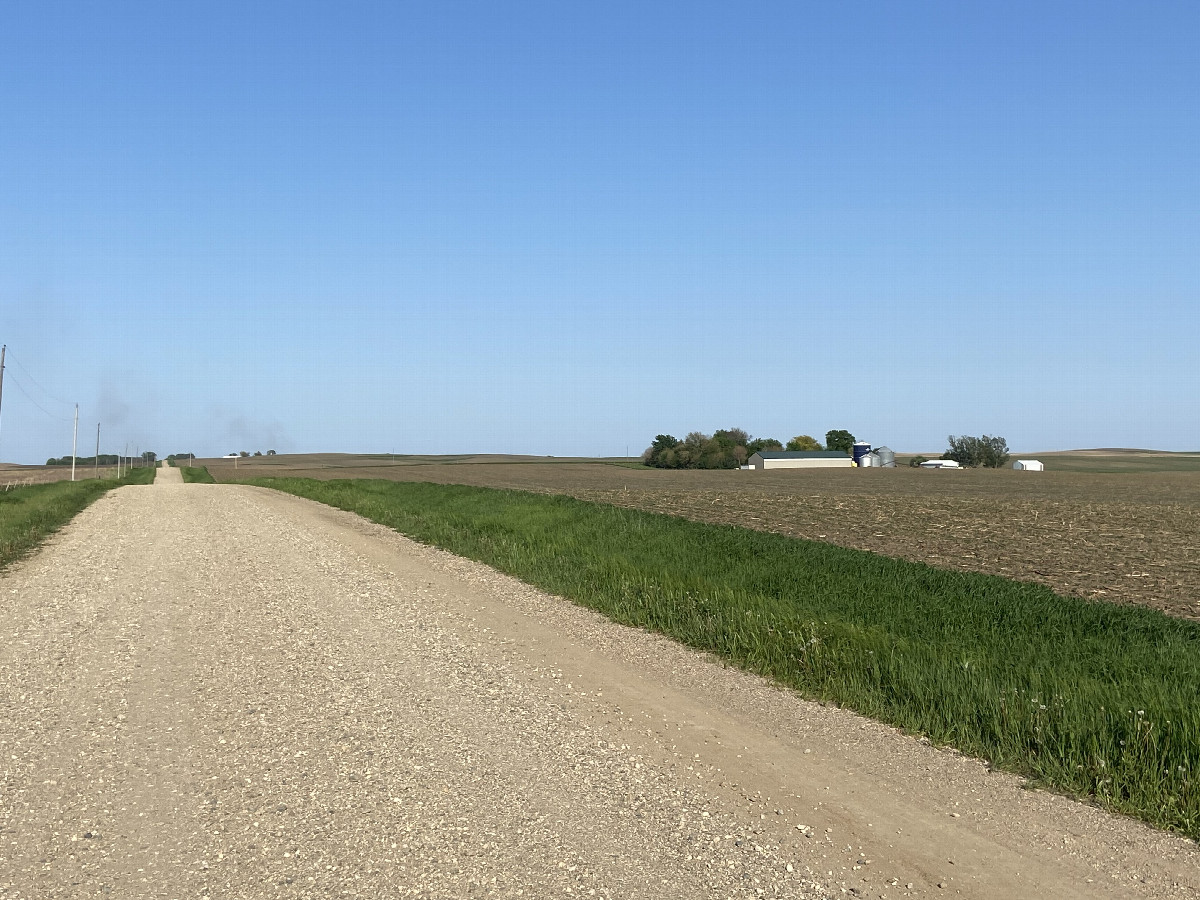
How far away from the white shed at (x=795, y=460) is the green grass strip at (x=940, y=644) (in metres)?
142

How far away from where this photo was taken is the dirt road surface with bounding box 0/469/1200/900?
4965 millimetres

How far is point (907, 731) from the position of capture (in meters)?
7.77

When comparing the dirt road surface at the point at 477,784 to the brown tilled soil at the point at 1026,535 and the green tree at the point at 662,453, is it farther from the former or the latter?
the green tree at the point at 662,453

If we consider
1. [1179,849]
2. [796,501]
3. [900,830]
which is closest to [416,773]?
[900,830]

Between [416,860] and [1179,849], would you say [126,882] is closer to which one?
[416,860]

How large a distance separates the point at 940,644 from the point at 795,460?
521ft

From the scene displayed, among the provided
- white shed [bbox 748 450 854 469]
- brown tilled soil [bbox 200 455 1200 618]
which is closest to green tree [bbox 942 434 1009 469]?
white shed [bbox 748 450 854 469]

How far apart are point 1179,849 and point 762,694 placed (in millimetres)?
4019

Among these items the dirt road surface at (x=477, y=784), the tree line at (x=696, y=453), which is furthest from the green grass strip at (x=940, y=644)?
the tree line at (x=696, y=453)

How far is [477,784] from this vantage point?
6.23 metres

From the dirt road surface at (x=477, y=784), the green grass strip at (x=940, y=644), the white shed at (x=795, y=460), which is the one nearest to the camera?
the dirt road surface at (x=477, y=784)

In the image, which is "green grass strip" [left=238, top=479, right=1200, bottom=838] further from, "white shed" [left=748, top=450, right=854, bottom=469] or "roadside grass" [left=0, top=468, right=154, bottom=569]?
"white shed" [left=748, top=450, right=854, bottom=469]

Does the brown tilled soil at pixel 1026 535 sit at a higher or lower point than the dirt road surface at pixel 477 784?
higher

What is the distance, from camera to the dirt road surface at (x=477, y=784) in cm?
496
